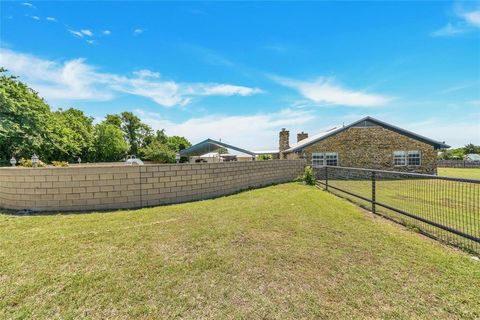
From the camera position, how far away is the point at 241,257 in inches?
137

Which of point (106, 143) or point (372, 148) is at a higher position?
point (106, 143)

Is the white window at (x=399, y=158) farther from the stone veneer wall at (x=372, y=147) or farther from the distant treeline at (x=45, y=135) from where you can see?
the distant treeline at (x=45, y=135)

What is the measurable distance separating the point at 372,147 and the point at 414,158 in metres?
3.53

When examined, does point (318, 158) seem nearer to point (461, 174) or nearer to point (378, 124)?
point (378, 124)

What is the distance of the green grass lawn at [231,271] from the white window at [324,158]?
1339 cm

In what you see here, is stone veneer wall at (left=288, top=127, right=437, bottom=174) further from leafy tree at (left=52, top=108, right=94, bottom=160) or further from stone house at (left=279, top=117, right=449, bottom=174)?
leafy tree at (left=52, top=108, right=94, bottom=160)

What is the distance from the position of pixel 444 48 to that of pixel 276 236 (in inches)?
421

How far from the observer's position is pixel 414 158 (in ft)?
60.0

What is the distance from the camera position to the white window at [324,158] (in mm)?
18125

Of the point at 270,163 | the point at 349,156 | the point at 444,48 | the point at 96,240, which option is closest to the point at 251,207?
the point at 96,240

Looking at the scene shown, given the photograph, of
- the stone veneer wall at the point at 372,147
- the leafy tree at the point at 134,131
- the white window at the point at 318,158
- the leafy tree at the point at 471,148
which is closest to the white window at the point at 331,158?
the stone veneer wall at the point at 372,147

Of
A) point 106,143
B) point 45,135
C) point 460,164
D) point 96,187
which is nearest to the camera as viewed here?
point 96,187

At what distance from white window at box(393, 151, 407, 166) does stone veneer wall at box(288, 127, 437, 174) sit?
0.87ft

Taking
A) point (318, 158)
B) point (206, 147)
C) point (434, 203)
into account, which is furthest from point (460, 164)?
point (434, 203)
